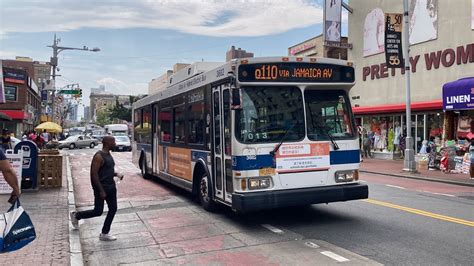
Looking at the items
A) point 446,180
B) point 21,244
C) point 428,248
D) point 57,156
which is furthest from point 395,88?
point 21,244

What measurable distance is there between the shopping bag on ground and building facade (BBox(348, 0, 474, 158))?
1886 cm

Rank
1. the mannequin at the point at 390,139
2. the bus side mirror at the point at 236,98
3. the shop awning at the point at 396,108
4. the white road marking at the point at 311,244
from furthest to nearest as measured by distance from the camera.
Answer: the mannequin at the point at 390,139 → the shop awning at the point at 396,108 → the bus side mirror at the point at 236,98 → the white road marking at the point at 311,244

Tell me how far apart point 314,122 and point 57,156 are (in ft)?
27.8

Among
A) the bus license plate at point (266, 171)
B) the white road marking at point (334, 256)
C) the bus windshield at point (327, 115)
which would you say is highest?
the bus windshield at point (327, 115)

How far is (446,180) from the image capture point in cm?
1620

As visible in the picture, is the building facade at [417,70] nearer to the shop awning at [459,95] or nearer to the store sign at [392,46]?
the shop awning at [459,95]

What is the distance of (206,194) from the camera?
958 centimetres

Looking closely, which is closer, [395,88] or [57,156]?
[57,156]

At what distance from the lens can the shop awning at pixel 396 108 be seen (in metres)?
22.5

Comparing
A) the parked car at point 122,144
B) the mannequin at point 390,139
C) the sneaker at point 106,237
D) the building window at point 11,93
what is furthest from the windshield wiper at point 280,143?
the building window at point 11,93

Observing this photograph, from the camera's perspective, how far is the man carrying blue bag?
461 centimetres

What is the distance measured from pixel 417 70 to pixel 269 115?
19.6m

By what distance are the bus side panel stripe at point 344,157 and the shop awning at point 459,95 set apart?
1265 cm

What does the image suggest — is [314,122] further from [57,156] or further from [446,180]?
[446,180]
